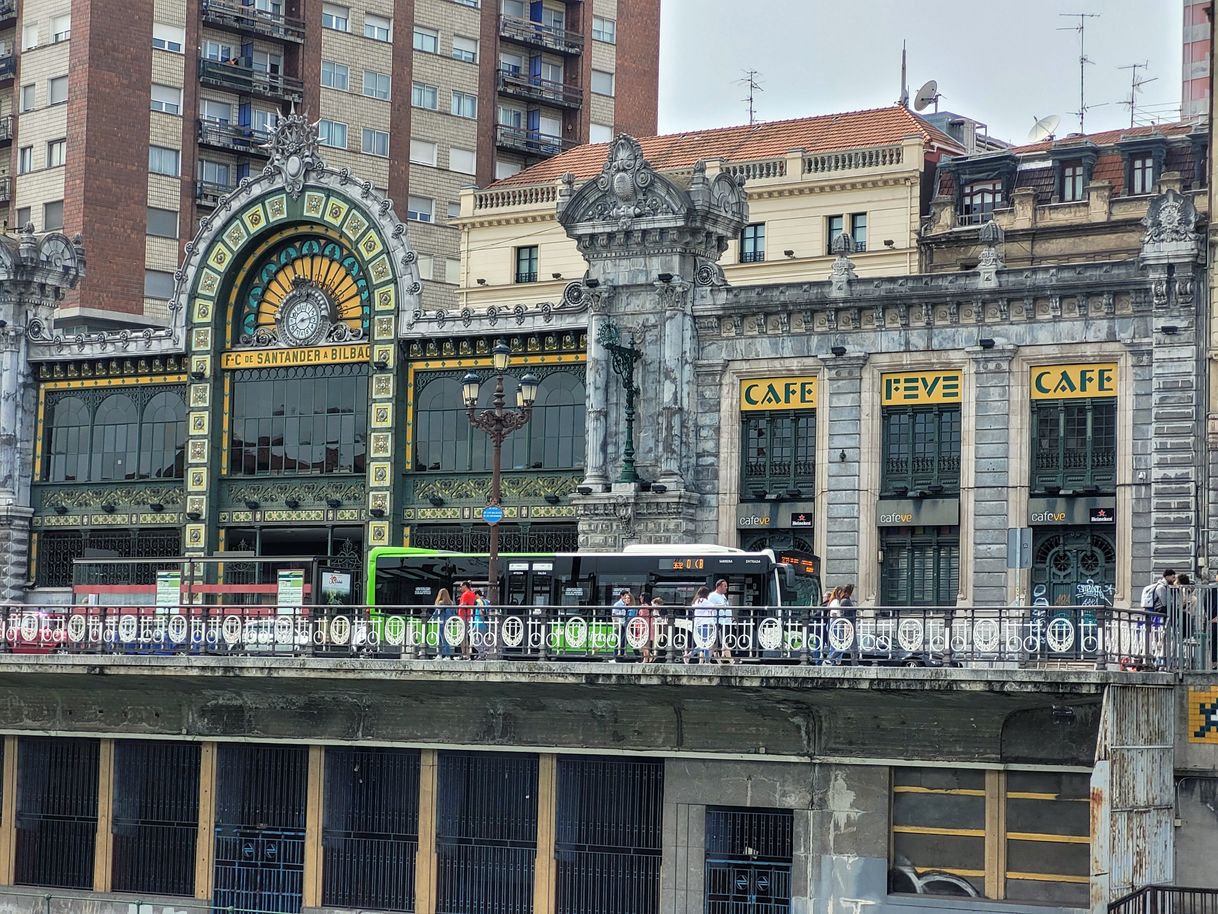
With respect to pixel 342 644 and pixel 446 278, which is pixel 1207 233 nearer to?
pixel 342 644

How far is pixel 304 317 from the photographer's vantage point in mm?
56281

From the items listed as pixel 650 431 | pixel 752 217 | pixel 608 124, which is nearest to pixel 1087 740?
pixel 650 431

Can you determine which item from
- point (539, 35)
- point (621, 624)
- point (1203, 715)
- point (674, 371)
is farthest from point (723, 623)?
point (539, 35)

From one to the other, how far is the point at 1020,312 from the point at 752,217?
2373 centimetres

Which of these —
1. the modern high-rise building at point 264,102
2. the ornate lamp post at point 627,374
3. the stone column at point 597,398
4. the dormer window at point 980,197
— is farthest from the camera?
the modern high-rise building at point 264,102

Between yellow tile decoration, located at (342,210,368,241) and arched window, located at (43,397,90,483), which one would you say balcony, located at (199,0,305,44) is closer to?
arched window, located at (43,397,90,483)

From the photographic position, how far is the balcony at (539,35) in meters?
82.9

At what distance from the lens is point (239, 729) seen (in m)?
44.6

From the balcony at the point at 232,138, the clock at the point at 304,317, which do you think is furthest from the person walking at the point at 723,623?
the balcony at the point at 232,138

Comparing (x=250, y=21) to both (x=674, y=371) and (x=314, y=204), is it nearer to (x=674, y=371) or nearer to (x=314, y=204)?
(x=314, y=204)

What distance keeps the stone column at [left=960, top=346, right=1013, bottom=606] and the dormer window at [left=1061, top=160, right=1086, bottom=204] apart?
22.0 metres

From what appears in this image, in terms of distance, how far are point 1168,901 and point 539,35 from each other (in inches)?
2126

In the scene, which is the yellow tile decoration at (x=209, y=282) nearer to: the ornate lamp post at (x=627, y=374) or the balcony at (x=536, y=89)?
the ornate lamp post at (x=627, y=374)

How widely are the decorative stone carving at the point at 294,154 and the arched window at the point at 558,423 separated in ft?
26.8
